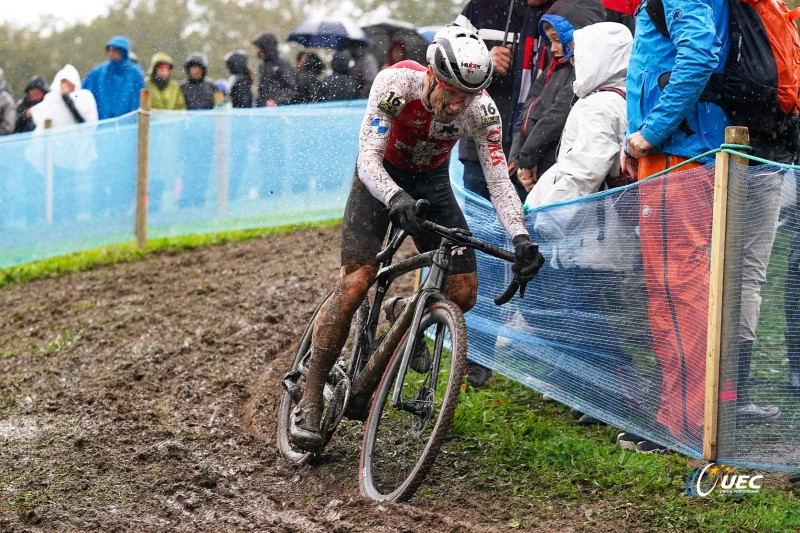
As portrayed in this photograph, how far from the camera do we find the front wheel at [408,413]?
5195 mm

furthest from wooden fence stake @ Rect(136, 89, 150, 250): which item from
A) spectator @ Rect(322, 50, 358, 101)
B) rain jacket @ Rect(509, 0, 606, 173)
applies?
rain jacket @ Rect(509, 0, 606, 173)

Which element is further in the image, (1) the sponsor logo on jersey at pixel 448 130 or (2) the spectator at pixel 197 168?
(2) the spectator at pixel 197 168

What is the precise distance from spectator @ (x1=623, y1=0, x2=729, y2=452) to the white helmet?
1.12 metres

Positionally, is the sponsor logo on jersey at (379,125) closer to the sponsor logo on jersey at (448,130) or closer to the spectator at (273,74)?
the sponsor logo on jersey at (448,130)

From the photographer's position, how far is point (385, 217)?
20.1 feet

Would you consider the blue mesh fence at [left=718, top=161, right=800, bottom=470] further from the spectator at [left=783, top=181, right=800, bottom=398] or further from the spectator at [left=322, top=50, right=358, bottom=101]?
the spectator at [left=322, top=50, right=358, bottom=101]

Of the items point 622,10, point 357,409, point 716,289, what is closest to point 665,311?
point 716,289

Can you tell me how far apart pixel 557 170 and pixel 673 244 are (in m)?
1.37

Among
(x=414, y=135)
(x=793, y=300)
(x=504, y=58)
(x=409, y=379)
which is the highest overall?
(x=504, y=58)

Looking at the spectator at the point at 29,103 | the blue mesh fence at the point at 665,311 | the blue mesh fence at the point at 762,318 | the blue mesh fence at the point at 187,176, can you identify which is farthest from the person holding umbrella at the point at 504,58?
the spectator at the point at 29,103

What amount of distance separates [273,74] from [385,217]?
33.2 ft

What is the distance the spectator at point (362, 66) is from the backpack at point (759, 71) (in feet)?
31.7

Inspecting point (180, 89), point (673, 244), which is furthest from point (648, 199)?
point (180, 89)
